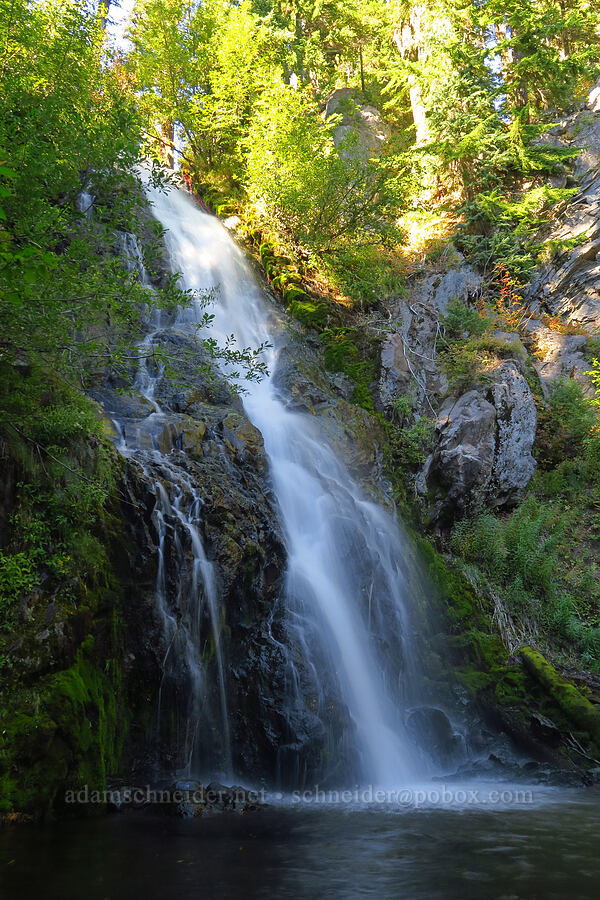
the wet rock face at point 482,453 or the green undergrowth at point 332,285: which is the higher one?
the green undergrowth at point 332,285

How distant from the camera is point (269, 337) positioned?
1513 centimetres

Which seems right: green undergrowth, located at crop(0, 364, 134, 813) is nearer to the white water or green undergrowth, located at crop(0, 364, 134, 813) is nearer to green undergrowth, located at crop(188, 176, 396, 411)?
the white water

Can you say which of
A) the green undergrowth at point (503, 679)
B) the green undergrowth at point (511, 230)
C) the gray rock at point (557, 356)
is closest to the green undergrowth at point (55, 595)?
the green undergrowth at point (503, 679)

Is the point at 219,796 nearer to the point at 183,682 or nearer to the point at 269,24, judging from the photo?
the point at 183,682

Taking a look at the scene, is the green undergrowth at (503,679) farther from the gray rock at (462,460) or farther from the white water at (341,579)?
the gray rock at (462,460)

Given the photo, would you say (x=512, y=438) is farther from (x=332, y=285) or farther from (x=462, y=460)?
(x=332, y=285)

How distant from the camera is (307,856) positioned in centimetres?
468

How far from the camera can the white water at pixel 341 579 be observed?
822cm

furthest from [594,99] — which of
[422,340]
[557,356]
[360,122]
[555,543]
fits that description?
[555,543]

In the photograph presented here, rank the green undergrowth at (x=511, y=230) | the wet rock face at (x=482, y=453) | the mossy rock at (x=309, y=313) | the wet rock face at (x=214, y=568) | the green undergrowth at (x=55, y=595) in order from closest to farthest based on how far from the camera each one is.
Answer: the green undergrowth at (x=55, y=595) → the wet rock face at (x=214, y=568) → the wet rock face at (x=482, y=453) → the mossy rock at (x=309, y=313) → the green undergrowth at (x=511, y=230)

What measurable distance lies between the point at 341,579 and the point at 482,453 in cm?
539

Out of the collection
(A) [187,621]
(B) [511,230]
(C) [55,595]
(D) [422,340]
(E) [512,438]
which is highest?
(B) [511,230]

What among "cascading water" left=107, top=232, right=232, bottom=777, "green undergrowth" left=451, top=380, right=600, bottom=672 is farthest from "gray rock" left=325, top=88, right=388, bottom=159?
"cascading water" left=107, top=232, right=232, bottom=777

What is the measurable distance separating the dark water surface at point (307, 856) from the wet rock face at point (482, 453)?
296 inches
